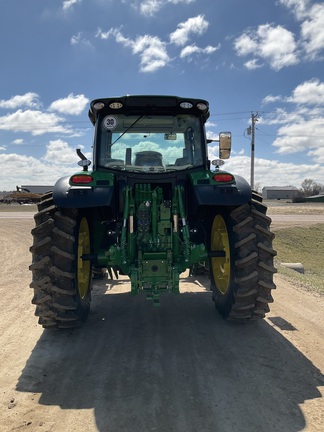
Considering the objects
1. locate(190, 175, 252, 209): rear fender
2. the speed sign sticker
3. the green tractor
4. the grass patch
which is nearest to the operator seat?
the green tractor

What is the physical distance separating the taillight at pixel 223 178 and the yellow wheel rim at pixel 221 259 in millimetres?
725

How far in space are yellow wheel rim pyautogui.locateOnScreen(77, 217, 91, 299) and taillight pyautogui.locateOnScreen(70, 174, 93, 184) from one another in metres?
0.67

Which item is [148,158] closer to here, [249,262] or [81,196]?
[81,196]

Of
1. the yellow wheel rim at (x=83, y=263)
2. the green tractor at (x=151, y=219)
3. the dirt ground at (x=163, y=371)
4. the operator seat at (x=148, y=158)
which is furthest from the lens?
the operator seat at (x=148, y=158)

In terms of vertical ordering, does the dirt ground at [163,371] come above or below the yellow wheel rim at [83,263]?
below

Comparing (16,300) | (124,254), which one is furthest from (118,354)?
(16,300)

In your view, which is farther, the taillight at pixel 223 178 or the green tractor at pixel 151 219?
the taillight at pixel 223 178

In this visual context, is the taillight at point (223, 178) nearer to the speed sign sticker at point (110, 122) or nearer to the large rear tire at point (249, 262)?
the large rear tire at point (249, 262)

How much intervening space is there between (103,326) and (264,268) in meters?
2.18

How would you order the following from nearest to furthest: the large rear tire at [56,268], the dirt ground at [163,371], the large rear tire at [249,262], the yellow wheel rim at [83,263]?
the dirt ground at [163,371] < the large rear tire at [56,268] < the large rear tire at [249,262] < the yellow wheel rim at [83,263]

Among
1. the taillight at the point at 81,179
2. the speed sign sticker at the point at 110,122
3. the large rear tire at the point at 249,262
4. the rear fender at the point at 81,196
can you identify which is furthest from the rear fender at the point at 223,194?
the speed sign sticker at the point at 110,122

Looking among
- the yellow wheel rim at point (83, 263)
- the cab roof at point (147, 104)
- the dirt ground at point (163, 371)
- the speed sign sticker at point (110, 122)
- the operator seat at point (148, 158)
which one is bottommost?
the dirt ground at point (163, 371)

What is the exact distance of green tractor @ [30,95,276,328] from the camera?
4.30m

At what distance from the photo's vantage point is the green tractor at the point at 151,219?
4301mm
